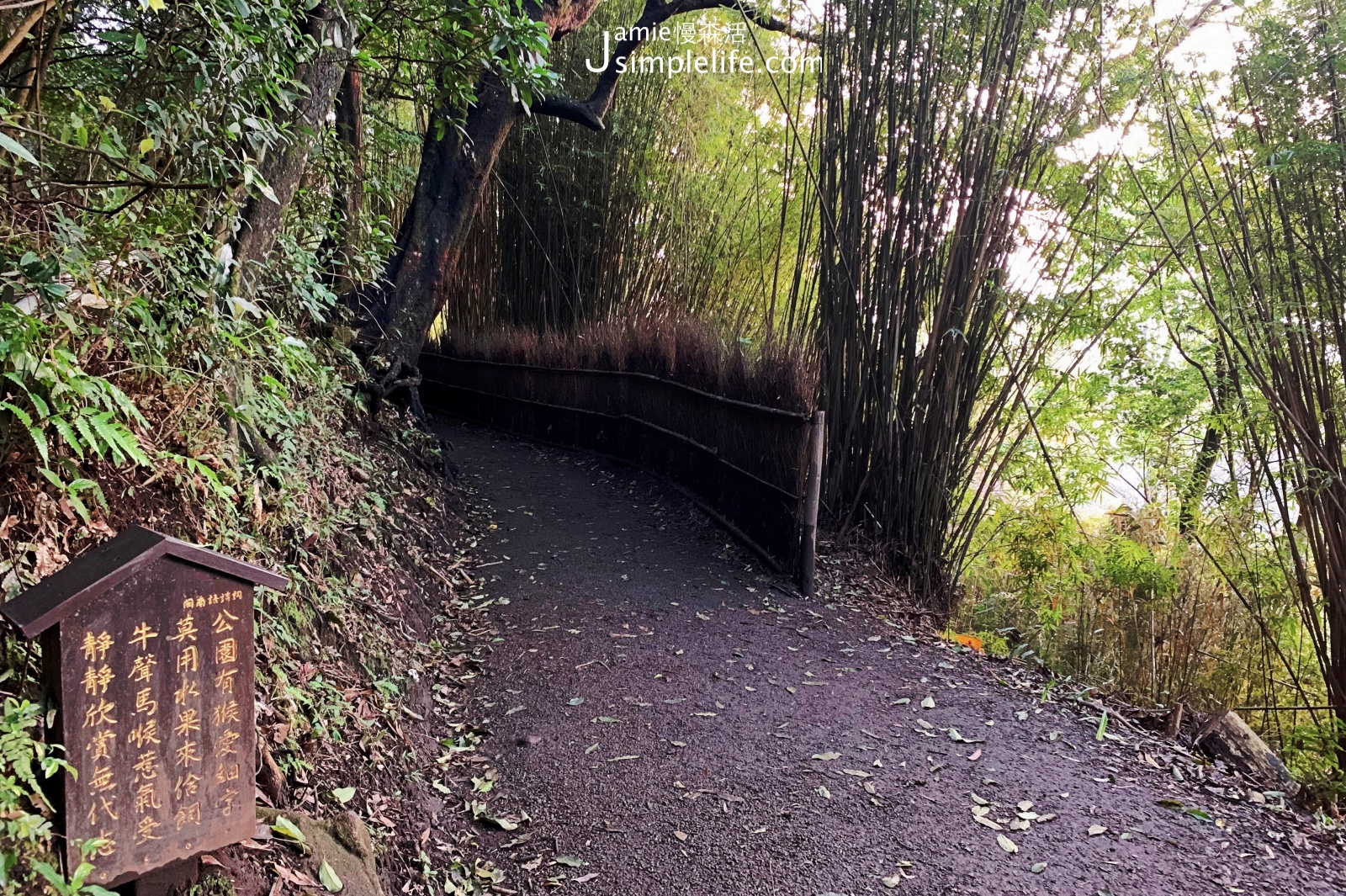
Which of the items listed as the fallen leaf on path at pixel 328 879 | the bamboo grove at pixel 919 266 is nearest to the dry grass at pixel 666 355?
the bamboo grove at pixel 919 266

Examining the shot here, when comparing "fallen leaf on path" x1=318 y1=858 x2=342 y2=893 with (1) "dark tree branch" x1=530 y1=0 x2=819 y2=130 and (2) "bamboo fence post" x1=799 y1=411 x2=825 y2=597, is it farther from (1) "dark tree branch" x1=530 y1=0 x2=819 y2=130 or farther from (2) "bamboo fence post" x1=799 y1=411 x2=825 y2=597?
(1) "dark tree branch" x1=530 y1=0 x2=819 y2=130

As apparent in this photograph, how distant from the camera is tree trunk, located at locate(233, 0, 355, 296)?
2.59 m

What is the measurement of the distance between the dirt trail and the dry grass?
1.16 m

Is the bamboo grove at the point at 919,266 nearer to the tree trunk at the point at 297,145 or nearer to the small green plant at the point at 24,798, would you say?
the tree trunk at the point at 297,145

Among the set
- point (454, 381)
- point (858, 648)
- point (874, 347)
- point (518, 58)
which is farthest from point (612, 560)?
point (454, 381)

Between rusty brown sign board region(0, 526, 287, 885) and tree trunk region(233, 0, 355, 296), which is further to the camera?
tree trunk region(233, 0, 355, 296)

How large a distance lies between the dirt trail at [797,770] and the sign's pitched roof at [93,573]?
47.7 inches

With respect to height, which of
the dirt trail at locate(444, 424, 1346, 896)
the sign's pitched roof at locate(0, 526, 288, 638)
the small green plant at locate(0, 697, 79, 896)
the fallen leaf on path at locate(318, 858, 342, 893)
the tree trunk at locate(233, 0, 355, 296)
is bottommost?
the dirt trail at locate(444, 424, 1346, 896)

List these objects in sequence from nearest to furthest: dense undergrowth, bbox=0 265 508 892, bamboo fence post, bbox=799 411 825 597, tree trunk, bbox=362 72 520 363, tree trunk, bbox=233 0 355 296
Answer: dense undergrowth, bbox=0 265 508 892
tree trunk, bbox=233 0 355 296
bamboo fence post, bbox=799 411 825 597
tree trunk, bbox=362 72 520 363

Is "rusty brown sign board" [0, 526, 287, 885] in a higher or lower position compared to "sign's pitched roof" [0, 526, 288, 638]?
lower

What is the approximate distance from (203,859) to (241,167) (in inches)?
64.8

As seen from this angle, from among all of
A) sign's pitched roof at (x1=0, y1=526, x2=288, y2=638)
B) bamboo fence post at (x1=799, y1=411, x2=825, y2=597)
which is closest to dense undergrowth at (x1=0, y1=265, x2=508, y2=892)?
sign's pitched roof at (x1=0, y1=526, x2=288, y2=638)

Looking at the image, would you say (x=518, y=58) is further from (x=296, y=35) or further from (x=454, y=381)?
(x=454, y=381)

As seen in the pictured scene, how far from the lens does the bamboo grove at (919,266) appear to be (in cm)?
196
